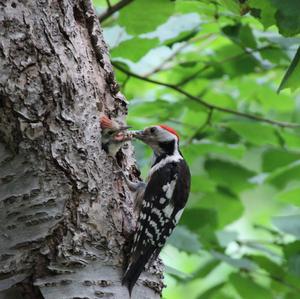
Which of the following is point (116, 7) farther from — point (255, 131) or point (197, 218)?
point (197, 218)

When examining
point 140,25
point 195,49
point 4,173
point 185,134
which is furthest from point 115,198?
point 195,49

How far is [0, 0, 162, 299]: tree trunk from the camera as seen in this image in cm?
259

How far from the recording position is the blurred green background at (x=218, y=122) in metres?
3.51

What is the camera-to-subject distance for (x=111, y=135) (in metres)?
2.85

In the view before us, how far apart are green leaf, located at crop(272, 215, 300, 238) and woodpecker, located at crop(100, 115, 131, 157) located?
3.19 feet

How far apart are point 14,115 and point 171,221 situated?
0.97 m

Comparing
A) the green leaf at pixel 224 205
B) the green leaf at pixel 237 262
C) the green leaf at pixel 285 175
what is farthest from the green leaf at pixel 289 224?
the green leaf at pixel 224 205

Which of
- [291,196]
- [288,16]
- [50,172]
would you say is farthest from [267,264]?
[288,16]

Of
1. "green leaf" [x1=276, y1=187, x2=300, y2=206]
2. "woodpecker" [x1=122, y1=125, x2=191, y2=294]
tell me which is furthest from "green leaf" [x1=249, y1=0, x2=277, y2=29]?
"green leaf" [x1=276, y1=187, x2=300, y2=206]

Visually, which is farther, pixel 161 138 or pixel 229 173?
pixel 229 173

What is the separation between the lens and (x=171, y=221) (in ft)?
10.5

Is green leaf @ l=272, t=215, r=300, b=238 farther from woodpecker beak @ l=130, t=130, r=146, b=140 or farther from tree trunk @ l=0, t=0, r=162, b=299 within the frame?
tree trunk @ l=0, t=0, r=162, b=299

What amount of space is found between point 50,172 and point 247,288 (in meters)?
1.67

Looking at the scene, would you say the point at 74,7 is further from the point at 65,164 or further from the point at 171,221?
the point at 171,221
